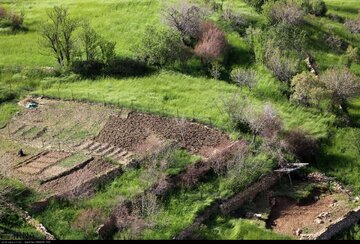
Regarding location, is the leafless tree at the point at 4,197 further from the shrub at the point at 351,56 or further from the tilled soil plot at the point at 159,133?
the shrub at the point at 351,56

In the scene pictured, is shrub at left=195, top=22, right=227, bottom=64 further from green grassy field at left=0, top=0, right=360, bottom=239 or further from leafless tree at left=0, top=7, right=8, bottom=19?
leafless tree at left=0, top=7, right=8, bottom=19

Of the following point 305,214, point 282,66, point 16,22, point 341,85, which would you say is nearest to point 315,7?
point 282,66

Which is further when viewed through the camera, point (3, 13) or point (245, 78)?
point (3, 13)

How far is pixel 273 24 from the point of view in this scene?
252 feet

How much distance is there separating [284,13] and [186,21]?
1263 cm

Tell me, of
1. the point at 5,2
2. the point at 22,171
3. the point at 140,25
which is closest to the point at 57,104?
the point at 22,171

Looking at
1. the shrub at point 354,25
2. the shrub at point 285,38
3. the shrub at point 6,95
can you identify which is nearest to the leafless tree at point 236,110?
the shrub at point 285,38

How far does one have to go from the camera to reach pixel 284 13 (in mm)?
75438

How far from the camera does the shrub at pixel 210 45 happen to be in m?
70.8

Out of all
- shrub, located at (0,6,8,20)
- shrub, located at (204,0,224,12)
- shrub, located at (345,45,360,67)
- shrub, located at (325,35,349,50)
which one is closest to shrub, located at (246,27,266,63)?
shrub, located at (204,0,224,12)

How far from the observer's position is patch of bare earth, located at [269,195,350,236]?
1963 inches

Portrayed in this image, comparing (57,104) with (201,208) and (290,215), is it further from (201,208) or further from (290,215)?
(290,215)

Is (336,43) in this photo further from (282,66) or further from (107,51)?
(107,51)

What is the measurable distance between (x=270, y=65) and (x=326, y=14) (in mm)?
19284
